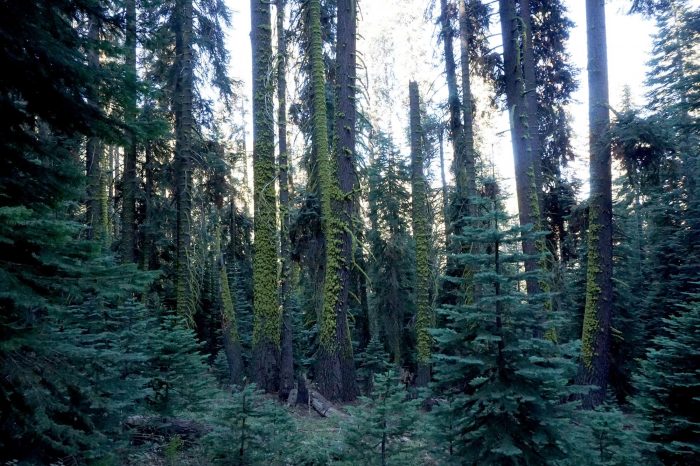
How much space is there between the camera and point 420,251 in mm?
13719

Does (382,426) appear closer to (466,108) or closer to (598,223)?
(598,223)

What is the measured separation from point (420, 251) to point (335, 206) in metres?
4.12

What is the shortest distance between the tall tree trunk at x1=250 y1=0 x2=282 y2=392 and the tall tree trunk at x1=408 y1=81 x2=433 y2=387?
4.51 meters

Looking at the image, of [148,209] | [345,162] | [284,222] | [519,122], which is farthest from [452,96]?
[148,209]

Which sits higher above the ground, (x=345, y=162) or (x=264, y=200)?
(x=345, y=162)

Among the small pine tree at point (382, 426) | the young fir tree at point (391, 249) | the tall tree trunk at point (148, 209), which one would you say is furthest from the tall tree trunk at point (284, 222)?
the small pine tree at point (382, 426)

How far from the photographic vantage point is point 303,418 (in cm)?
913

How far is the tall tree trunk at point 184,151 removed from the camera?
13.1m

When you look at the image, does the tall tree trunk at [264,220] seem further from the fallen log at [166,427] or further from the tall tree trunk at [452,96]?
the tall tree trunk at [452,96]

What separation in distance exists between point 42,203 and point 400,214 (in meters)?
16.9

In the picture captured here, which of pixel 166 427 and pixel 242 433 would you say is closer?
pixel 242 433

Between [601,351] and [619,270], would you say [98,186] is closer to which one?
[601,351]

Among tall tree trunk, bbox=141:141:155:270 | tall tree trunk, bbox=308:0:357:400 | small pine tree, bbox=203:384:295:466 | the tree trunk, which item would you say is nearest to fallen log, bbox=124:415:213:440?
small pine tree, bbox=203:384:295:466

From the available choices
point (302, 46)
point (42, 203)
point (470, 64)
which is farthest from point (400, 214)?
point (42, 203)
